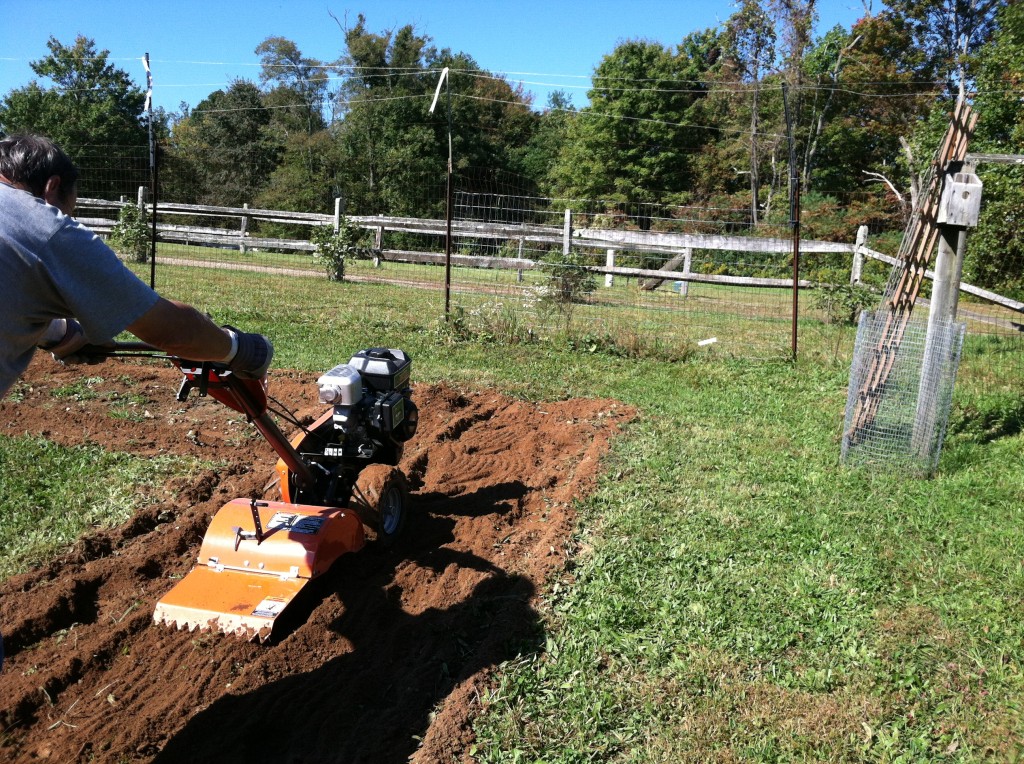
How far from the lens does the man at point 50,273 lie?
2.11 meters

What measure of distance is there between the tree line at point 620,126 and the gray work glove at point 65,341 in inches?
964

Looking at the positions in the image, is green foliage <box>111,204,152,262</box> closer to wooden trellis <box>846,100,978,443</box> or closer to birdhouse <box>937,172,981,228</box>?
wooden trellis <box>846,100,978,443</box>

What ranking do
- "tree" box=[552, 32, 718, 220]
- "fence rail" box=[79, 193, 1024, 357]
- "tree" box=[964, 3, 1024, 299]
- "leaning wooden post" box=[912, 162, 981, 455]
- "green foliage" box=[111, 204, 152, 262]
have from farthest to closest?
1. "tree" box=[552, 32, 718, 220]
2. "green foliage" box=[111, 204, 152, 262]
3. "tree" box=[964, 3, 1024, 299]
4. "fence rail" box=[79, 193, 1024, 357]
5. "leaning wooden post" box=[912, 162, 981, 455]

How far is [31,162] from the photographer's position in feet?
7.53

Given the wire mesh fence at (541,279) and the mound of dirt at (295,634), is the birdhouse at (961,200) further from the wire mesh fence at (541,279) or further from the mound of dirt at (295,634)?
the wire mesh fence at (541,279)

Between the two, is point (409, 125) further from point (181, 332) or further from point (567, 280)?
point (181, 332)

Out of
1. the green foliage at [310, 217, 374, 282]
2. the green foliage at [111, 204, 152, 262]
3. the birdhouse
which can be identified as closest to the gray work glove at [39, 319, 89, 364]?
the birdhouse

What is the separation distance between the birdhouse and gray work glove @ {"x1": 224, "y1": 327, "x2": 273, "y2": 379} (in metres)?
5.62

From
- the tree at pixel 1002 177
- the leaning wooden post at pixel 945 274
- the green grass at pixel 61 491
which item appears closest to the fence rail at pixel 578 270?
the tree at pixel 1002 177

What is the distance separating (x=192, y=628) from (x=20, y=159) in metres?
2.43

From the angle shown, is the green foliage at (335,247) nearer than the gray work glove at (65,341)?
No

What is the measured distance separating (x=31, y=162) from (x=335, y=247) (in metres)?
17.2

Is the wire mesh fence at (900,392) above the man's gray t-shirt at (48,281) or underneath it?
underneath

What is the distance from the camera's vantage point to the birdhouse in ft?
20.6
